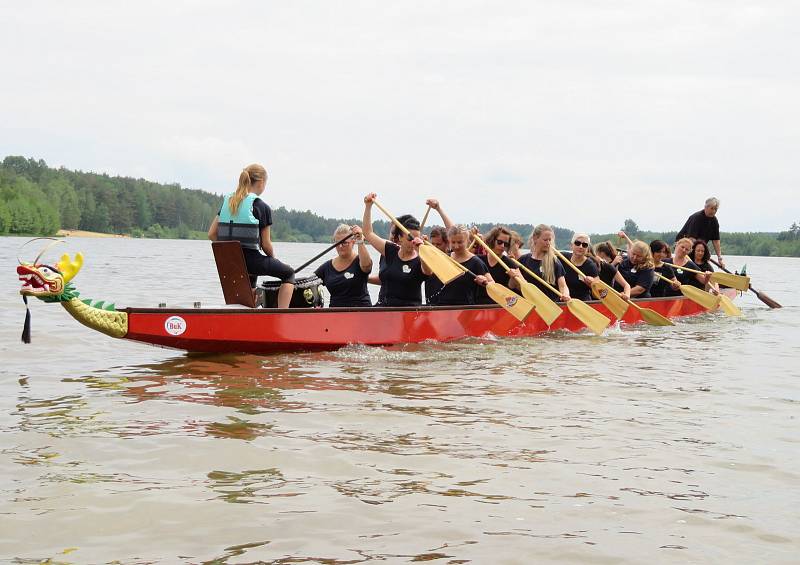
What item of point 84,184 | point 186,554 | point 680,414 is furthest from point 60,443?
point 84,184

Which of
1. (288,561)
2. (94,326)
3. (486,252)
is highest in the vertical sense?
(486,252)

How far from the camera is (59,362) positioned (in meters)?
8.44

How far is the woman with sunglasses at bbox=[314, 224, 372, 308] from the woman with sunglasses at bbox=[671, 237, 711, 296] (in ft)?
24.5

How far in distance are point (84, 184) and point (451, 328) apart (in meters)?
115

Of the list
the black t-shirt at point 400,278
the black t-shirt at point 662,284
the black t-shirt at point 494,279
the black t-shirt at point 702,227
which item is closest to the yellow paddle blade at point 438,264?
the black t-shirt at point 400,278

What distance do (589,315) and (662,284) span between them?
14.2 ft

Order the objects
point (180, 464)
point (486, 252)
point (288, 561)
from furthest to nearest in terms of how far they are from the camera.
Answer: point (486, 252) < point (180, 464) < point (288, 561)

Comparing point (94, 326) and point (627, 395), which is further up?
point (94, 326)

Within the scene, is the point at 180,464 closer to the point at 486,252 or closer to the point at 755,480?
the point at 755,480

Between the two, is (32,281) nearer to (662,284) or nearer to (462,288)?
(462,288)

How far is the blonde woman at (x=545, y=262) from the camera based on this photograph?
36.6ft

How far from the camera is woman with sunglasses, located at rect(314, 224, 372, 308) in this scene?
920 centimetres

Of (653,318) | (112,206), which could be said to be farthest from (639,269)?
(112,206)

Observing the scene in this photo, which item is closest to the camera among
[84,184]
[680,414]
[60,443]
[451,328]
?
[60,443]
